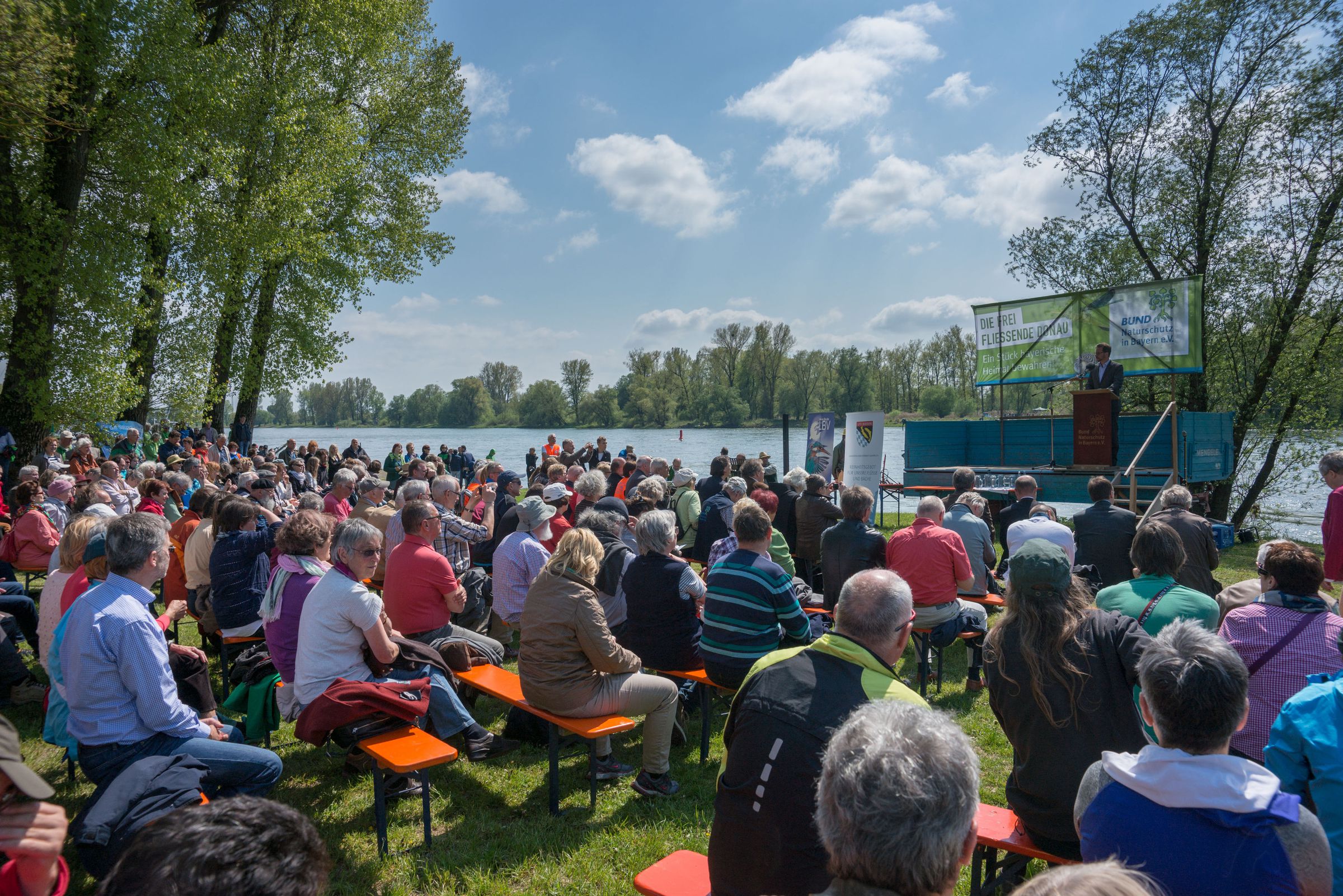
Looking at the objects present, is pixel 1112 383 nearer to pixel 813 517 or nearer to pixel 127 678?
pixel 813 517

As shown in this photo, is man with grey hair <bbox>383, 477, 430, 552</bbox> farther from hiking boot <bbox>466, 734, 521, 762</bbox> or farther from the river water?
the river water

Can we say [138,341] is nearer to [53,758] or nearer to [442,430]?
[53,758]

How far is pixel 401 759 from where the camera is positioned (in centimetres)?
348

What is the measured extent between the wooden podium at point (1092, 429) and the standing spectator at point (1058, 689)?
1038 centimetres

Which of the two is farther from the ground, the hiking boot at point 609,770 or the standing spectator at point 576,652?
the standing spectator at point 576,652

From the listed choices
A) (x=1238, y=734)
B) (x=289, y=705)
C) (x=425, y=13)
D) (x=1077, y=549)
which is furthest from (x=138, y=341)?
(x=1238, y=734)

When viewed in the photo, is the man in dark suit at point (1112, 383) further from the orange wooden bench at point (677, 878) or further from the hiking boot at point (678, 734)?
the orange wooden bench at point (677, 878)

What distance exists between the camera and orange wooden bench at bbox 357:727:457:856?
347 cm

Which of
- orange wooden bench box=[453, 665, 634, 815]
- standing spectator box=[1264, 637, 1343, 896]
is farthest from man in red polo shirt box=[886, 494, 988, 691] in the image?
standing spectator box=[1264, 637, 1343, 896]

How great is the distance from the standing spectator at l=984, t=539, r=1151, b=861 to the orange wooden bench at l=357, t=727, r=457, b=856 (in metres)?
2.47

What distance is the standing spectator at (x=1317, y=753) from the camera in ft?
6.84

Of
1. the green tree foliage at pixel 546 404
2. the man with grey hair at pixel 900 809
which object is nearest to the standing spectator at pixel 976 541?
the man with grey hair at pixel 900 809

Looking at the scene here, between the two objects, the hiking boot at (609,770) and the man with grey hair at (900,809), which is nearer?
the man with grey hair at (900,809)

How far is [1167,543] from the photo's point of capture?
3.58 meters
